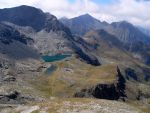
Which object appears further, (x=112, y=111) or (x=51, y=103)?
(x=51, y=103)

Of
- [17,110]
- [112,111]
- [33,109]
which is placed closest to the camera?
[112,111]

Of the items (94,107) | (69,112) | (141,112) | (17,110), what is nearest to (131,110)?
(141,112)

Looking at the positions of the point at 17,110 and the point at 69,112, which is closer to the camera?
the point at 69,112

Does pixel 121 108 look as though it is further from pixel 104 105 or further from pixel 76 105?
pixel 76 105

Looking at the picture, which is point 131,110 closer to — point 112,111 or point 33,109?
point 112,111

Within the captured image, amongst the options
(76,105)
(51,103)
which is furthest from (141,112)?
(51,103)

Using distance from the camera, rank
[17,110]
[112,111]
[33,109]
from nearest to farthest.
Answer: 1. [112,111]
2. [33,109]
3. [17,110]

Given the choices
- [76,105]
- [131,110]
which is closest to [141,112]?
[131,110]

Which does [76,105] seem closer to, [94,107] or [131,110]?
[94,107]
